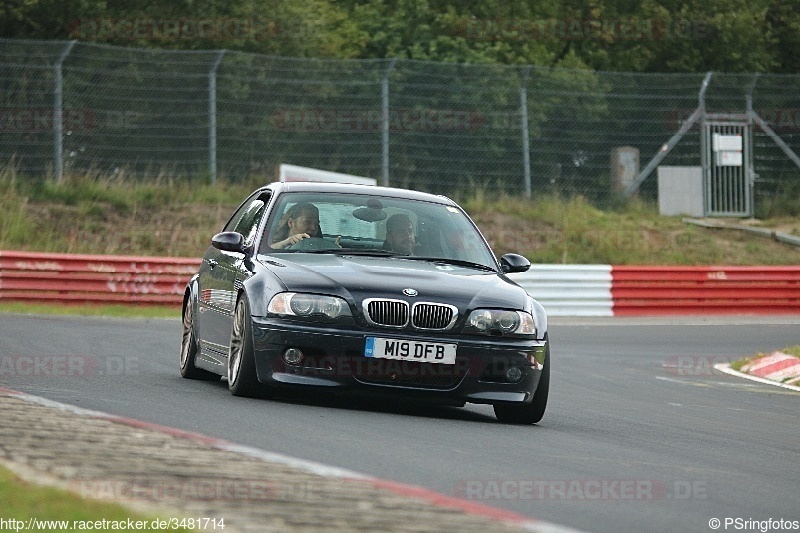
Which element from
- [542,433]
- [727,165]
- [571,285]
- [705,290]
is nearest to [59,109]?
[571,285]

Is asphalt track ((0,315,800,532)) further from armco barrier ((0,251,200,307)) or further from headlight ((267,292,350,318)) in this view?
armco barrier ((0,251,200,307))

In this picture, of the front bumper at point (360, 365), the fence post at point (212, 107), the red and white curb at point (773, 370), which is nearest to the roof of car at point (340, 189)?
the front bumper at point (360, 365)

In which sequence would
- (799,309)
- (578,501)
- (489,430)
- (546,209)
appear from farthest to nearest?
1. (546,209)
2. (799,309)
3. (489,430)
4. (578,501)

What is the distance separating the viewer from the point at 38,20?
106 ft

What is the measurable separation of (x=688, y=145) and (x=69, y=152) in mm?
12258

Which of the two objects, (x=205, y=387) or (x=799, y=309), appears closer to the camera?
(x=205, y=387)

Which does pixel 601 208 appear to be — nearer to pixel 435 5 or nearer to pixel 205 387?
pixel 435 5

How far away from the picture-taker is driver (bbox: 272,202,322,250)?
10242mm

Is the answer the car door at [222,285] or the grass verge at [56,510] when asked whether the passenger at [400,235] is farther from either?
the grass verge at [56,510]

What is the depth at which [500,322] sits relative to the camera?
9.39 metres

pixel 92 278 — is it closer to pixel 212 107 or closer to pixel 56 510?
pixel 212 107

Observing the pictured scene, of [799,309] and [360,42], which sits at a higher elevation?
[360,42]

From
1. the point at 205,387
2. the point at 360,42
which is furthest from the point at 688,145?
the point at 205,387

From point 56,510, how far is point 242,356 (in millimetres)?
4546
